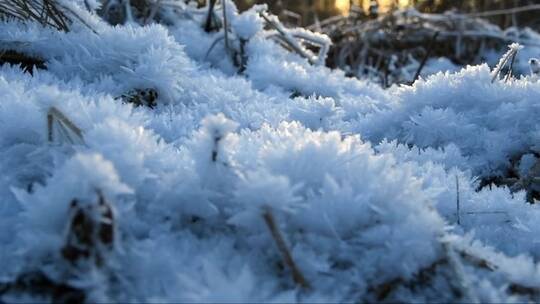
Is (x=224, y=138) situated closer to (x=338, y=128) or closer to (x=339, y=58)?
(x=338, y=128)

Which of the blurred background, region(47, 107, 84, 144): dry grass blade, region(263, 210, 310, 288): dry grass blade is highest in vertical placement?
region(47, 107, 84, 144): dry grass blade

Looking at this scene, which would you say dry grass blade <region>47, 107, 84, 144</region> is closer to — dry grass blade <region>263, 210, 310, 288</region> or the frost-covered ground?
the frost-covered ground

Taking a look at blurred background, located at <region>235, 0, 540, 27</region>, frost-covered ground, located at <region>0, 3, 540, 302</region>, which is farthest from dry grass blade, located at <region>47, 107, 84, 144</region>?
blurred background, located at <region>235, 0, 540, 27</region>

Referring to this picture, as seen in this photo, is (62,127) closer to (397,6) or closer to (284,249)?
(284,249)

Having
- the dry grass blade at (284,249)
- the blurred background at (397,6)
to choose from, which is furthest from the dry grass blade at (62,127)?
the blurred background at (397,6)

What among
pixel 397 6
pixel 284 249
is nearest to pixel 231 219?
pixel 284 249
